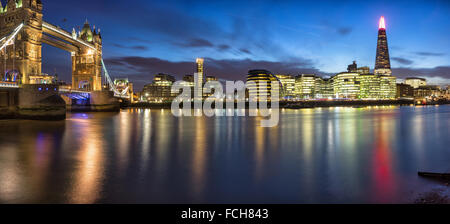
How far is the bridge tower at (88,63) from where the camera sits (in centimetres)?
5612

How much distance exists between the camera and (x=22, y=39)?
101ft

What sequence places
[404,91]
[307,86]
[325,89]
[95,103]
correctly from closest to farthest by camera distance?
1. [95,103]
2. [307,86]
3. [325,89]
4. [404,91]

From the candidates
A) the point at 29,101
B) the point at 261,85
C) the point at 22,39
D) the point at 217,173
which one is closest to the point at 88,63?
the point at 22,39

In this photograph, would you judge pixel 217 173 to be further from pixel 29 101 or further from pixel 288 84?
pixel 288 84

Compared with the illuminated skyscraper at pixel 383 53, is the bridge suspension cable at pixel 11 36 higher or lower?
lower

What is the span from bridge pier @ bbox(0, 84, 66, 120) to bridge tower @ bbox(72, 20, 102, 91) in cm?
2935

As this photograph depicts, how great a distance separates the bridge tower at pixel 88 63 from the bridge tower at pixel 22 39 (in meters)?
24.2

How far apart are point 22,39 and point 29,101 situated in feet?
28.1

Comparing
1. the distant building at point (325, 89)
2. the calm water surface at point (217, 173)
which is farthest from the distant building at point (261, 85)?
the calm water surface at point (217, 173)

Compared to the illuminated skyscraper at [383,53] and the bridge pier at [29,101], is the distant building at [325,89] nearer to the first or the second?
the illuminated skyscraper at [383,53]

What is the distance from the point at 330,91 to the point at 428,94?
243 feet

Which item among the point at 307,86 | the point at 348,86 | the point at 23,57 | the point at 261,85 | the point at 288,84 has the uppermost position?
the point at 288,84

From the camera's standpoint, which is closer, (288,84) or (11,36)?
(11,36)
